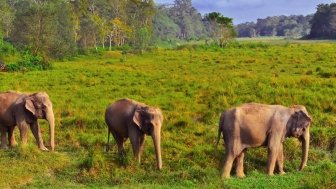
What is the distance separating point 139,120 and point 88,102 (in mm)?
8272

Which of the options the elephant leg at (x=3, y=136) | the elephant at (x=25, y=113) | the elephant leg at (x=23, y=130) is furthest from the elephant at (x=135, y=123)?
the elephant leg at (x=3, y=136)

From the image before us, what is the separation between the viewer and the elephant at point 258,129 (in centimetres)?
1012

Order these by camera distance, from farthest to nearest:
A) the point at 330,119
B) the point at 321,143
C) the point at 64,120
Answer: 1. the point at 64,120
2. the point at 330,119
3. the point at 321,143

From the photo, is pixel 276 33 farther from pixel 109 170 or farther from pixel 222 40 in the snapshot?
pixel 109 170

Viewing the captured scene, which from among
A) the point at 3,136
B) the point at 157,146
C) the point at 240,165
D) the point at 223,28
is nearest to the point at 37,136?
the point at 3,136

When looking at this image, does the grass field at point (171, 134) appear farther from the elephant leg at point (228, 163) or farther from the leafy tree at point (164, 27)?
the leafy tree at point (164, 27)

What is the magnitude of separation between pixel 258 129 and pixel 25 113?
5.69m

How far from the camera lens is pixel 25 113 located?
1208 cm

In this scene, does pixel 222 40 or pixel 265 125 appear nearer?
pixel 265 125

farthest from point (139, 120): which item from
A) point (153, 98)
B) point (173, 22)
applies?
point (173, 22)

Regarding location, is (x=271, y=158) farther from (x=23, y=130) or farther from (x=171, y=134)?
(x=23, y=130)

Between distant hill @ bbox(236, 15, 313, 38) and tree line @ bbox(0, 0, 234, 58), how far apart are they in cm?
8546

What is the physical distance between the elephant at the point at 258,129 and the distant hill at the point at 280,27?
461 feet

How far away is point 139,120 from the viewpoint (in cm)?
1082
